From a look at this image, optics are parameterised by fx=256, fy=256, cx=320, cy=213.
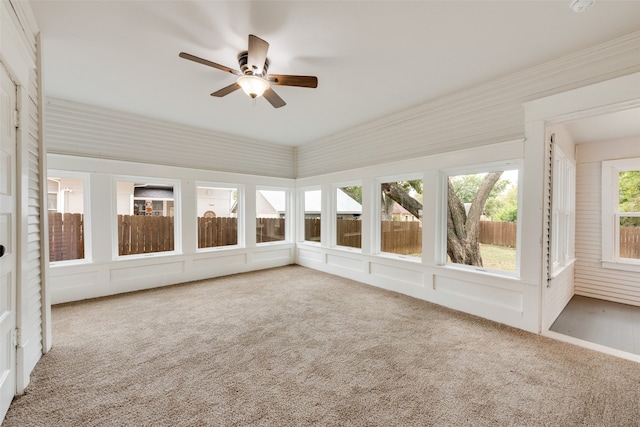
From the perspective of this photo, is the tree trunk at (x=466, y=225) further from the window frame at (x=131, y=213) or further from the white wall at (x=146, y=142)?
the window frame at (x=131, y=213)

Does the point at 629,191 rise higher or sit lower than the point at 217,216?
higher

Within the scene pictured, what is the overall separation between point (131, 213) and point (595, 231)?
7618 mm

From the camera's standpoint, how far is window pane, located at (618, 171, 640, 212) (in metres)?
3.79

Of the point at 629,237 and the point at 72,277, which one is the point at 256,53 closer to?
the point at 72,277

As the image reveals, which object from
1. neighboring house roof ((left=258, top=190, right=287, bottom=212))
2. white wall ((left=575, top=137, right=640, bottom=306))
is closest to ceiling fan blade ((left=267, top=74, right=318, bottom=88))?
neighboring house roof ((left=258, top=190, right=287, bottom=212))

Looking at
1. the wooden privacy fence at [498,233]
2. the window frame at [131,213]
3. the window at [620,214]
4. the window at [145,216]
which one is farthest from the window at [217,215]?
the window at [620,214]

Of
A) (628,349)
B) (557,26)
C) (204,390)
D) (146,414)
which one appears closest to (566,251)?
(628,349)

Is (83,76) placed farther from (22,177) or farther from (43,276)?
(43,276)

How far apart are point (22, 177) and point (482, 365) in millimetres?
3915

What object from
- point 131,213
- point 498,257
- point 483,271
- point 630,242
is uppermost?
point 131,213

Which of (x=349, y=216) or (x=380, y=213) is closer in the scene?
(x=380, y=213)

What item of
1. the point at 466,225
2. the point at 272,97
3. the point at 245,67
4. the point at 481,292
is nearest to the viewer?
the point at 245,67

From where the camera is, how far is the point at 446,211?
3682mm

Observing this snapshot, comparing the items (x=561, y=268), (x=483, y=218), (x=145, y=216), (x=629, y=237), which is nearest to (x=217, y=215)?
(x=145, y=216)
